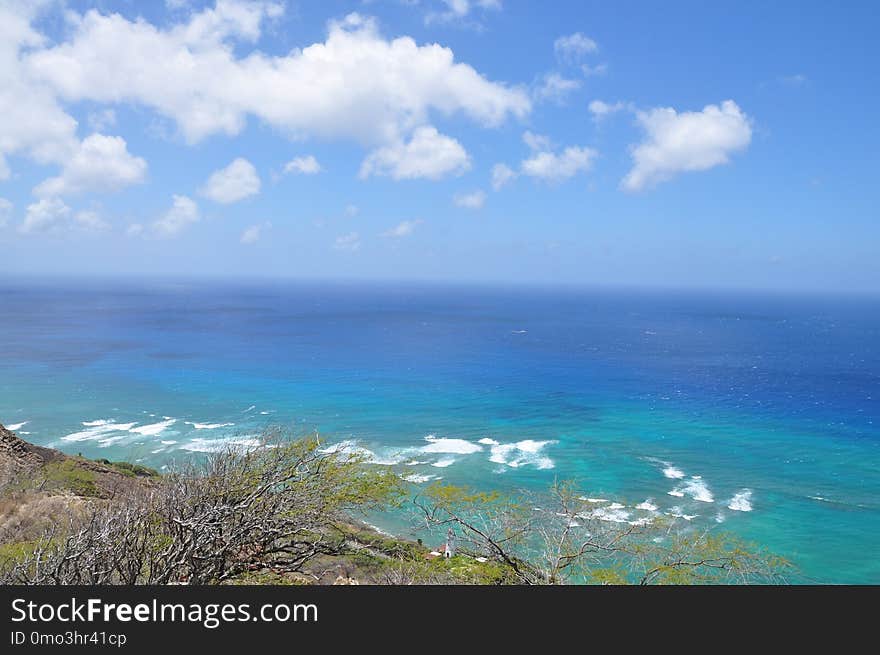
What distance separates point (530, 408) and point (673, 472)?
19.9 metres

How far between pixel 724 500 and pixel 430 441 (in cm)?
2415

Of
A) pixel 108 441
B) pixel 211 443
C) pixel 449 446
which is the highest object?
pixel 211 443

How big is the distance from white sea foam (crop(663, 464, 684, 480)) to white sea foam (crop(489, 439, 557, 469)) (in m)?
9.09

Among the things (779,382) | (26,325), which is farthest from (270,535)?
(26,325)

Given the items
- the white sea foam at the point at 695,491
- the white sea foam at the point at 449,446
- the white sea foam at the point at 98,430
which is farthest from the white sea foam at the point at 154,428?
the white sea foam at the point at 695,491

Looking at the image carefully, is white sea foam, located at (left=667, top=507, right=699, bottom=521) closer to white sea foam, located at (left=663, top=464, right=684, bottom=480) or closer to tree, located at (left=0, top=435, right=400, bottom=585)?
white sea foam, located at (left=663, top=464, right=684, bottom=480)

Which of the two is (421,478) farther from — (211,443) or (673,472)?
(673,472)

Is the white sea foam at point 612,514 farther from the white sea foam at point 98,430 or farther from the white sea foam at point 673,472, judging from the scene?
the white sea foam at point 98,430

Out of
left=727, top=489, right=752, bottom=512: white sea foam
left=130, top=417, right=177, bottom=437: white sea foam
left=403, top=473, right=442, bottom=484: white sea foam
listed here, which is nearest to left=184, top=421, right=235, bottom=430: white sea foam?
left=130, top=417, right=177, bottom=437: white sea foam

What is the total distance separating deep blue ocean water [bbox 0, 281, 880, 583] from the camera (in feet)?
130

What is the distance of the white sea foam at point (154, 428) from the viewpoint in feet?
164

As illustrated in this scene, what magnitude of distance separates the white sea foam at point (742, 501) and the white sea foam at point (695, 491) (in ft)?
4.41

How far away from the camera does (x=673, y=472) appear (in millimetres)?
43281

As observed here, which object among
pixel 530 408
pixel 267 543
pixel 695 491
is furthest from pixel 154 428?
pixel 695 491
